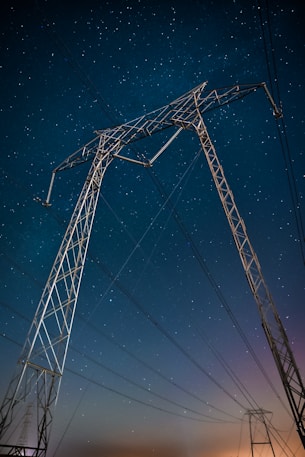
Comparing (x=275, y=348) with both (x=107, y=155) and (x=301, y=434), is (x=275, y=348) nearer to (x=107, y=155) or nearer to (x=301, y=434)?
(x=301, y=434)

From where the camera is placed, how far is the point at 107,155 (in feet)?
40.9

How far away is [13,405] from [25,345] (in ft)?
5.06

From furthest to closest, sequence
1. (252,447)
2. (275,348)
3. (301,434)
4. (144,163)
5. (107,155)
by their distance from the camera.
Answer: (252,447) → (107,155) → (144,163) → (275,348) → (301,434)

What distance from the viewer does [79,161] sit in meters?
13.0

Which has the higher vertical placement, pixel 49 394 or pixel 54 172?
pixel 54 172

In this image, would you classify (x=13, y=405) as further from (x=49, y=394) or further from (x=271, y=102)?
(x=271, y=102)

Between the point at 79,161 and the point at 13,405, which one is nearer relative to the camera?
the point at 13,405

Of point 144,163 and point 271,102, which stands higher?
point 271,102

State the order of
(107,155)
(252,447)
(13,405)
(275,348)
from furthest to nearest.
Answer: (252,447)
(107,155)
(275,348)
(13,405)

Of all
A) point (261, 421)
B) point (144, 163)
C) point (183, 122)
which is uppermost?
point (183, 122)

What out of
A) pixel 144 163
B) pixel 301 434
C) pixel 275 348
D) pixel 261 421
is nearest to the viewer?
pixel 301 434

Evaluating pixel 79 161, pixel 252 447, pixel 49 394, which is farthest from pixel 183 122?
pixel 252 447

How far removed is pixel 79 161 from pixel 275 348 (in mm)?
10958

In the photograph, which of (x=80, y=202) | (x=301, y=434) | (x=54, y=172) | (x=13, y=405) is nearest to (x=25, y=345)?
(x=13, y=405)
